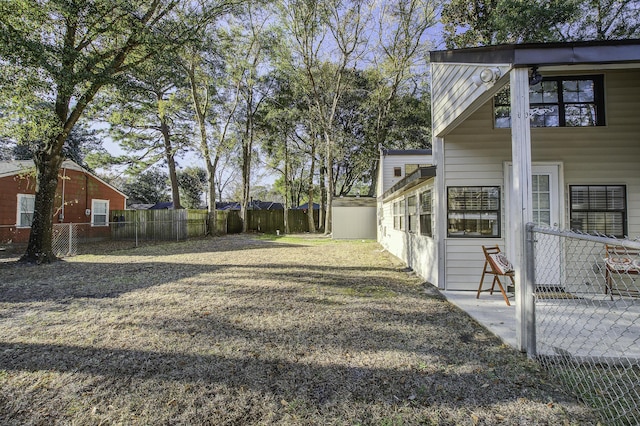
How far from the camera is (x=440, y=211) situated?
569 centimetres

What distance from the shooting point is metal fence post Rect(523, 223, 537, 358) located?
2968 millimetres

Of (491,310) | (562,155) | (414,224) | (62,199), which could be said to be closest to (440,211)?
(491,310)

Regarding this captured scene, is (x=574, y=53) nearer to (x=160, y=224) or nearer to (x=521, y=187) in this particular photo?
(x=521, y=187)

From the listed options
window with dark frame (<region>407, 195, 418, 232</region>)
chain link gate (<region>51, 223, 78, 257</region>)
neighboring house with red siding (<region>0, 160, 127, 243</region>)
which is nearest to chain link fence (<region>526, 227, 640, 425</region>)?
window with dark frame (<region>407, 195, 418, 232</region>)

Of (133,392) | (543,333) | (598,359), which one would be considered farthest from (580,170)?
(133,392)

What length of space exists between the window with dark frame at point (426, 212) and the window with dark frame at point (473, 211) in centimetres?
65

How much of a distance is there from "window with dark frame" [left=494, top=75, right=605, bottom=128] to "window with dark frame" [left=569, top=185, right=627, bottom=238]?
1.09 metres

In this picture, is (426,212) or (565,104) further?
(426,212)

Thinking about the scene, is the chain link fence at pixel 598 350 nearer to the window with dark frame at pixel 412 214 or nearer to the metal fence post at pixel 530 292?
A: the metal fence post at pixel 530 292

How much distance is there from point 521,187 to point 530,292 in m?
0.98

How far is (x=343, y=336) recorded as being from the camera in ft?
11.9

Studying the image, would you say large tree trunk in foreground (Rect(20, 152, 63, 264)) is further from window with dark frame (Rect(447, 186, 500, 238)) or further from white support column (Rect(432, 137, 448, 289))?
window with dark frame (Rect(447, 186, 500, 238))

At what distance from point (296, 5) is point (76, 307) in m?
19.9

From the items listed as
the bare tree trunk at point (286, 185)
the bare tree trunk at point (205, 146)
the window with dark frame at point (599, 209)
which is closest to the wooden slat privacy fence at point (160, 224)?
the bare tree trunk at point (205, 146)
